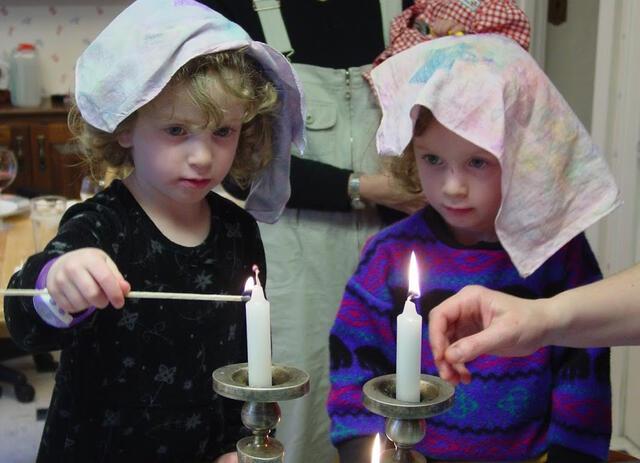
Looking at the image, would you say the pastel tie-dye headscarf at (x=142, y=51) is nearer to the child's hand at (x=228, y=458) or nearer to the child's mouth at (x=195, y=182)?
the child's mouth at (x=195, y=182)

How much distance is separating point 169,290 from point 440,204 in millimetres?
403

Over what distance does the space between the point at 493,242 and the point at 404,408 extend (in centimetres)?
61

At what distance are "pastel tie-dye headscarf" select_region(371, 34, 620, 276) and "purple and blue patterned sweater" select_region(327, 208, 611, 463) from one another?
0.34 feet

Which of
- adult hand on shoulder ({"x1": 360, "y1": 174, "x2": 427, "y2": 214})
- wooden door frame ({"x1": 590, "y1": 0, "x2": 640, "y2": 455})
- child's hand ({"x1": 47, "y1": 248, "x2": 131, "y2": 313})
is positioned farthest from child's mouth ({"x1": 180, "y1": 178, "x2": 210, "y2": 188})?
wooden door frame ({"x1": 590, "y1": 0, "x2": 640, "y2": 455})

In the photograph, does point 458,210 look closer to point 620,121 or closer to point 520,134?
point 520,134

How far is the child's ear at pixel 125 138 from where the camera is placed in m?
1.24

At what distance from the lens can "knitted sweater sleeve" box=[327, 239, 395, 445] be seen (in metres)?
1.21

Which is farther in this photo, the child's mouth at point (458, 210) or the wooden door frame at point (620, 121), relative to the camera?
the wooden door frame at point (620, 121)

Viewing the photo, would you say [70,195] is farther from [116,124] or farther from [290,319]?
[116,124]

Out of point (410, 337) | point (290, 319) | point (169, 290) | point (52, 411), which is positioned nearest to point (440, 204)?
point (169, 290)

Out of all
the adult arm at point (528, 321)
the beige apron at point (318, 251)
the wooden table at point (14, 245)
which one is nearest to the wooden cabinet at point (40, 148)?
the wooden table at point (14, 245)

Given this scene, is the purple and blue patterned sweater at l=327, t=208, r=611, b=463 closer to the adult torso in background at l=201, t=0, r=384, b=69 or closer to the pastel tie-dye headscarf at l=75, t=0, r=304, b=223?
the pastel tie-dye headscarf at l=75, t=0, r=304, b=223

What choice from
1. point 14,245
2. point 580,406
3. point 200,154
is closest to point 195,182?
point 200,154

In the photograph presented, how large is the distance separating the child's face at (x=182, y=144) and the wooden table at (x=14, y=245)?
2.53 feet
